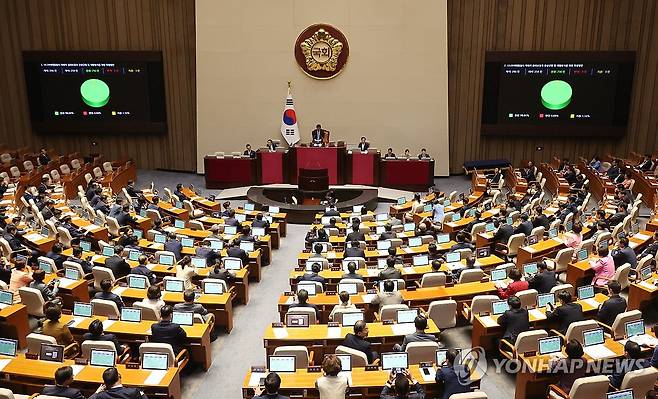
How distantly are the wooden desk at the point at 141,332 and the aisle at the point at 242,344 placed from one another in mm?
312

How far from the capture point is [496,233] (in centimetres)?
1333

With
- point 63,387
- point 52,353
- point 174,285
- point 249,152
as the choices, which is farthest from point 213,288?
point 249,152

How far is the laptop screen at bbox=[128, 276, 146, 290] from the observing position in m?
10.4

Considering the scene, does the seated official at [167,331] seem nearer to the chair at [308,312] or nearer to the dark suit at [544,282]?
the chair at [308,312]

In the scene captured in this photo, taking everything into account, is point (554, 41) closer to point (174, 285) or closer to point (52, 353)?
point (174, 285)

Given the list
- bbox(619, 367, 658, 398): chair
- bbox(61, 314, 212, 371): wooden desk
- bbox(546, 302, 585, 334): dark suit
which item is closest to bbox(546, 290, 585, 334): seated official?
bbox(546, 302, 585, 334): dark suit

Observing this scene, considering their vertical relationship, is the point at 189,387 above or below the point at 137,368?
below

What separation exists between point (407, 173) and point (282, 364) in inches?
592

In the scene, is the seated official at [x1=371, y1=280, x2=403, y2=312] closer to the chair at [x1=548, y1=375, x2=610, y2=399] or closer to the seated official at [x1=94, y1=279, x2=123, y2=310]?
the chair at [x1=548, y1=375, x2=610, y2=399]

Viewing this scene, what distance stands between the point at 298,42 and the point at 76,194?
9.82 m

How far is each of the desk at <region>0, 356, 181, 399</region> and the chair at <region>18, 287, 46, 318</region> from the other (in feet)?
6.84

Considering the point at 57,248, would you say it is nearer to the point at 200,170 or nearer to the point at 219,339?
the point at 219,339

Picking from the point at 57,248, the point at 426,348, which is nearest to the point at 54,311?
the point at 57,248

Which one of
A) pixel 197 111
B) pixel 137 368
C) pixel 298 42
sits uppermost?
pixel 298 42
